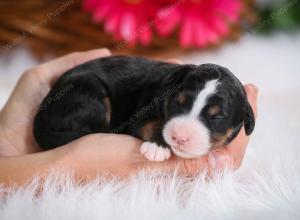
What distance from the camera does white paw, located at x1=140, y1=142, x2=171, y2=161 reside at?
1979 mm

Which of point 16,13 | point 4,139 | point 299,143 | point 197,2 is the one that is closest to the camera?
point 299,143

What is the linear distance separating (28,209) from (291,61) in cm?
239

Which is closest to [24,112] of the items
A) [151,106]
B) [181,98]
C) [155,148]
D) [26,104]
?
[26,104]

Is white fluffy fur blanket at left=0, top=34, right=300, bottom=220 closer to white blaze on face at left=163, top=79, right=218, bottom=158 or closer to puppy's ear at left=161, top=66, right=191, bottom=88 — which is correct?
white blaze on face at left=163, top=79, right=218, bottom=158

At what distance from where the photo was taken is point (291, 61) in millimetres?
3799

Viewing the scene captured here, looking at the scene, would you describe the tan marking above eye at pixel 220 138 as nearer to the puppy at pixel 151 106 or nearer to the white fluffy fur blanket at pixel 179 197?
the puppy at pixel 151 106

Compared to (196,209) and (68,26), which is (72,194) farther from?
(68,26)

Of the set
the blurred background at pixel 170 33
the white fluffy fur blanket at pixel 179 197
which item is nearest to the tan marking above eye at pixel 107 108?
the white fluffy fur blanket at pixel 179 197

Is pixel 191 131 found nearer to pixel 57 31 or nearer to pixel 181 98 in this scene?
pixel 181 98

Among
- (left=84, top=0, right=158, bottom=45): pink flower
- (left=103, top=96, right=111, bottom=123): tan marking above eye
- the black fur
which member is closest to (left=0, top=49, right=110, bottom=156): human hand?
the black fur

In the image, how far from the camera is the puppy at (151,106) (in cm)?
188

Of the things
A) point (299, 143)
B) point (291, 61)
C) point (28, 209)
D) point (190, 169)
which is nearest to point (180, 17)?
point (291, 61)

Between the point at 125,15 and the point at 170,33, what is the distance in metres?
0.53

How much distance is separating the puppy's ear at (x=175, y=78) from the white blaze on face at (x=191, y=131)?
0.39 feet
